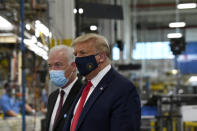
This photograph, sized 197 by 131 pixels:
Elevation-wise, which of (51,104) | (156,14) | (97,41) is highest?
(156,14)

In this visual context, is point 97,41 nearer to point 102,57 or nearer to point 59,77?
point 102,57

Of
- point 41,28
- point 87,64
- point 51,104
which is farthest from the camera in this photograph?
point 41,28

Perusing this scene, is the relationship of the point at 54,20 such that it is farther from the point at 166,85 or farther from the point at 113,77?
the point at 166,85

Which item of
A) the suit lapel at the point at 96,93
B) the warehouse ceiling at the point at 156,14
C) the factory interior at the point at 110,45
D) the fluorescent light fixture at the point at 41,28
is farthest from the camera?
the warehouse ceiling at the point at 156,14

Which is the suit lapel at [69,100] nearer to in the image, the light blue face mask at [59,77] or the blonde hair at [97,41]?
the light blue face mask at [59,77]

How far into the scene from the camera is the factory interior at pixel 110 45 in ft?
17.4

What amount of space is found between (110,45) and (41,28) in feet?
16.2

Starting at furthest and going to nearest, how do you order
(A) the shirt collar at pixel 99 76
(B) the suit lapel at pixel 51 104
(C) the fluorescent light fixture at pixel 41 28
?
1. (C) the fluorescent light fixture at pixel 41 28
2. (B) the suit lapel at pixel 51 104
3. (A) the shirt collar at pixel 99 76

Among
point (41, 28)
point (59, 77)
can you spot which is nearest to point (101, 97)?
point (59, 77)

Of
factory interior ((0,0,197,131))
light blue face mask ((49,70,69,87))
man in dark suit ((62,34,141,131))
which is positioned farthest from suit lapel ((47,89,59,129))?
factory interior ((0,0,197,131))

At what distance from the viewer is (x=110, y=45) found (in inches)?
388

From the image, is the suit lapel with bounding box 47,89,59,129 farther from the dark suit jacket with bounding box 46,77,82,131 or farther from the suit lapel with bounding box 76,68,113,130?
the suit lapel with bounding box 76,68,113,130

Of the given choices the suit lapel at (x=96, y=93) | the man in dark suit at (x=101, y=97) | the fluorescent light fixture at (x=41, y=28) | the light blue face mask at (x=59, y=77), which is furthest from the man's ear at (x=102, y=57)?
the fluorescent light fixture at (x=41, y=28)

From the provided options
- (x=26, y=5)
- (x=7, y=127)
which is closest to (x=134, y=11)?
(x=26, y=5)
